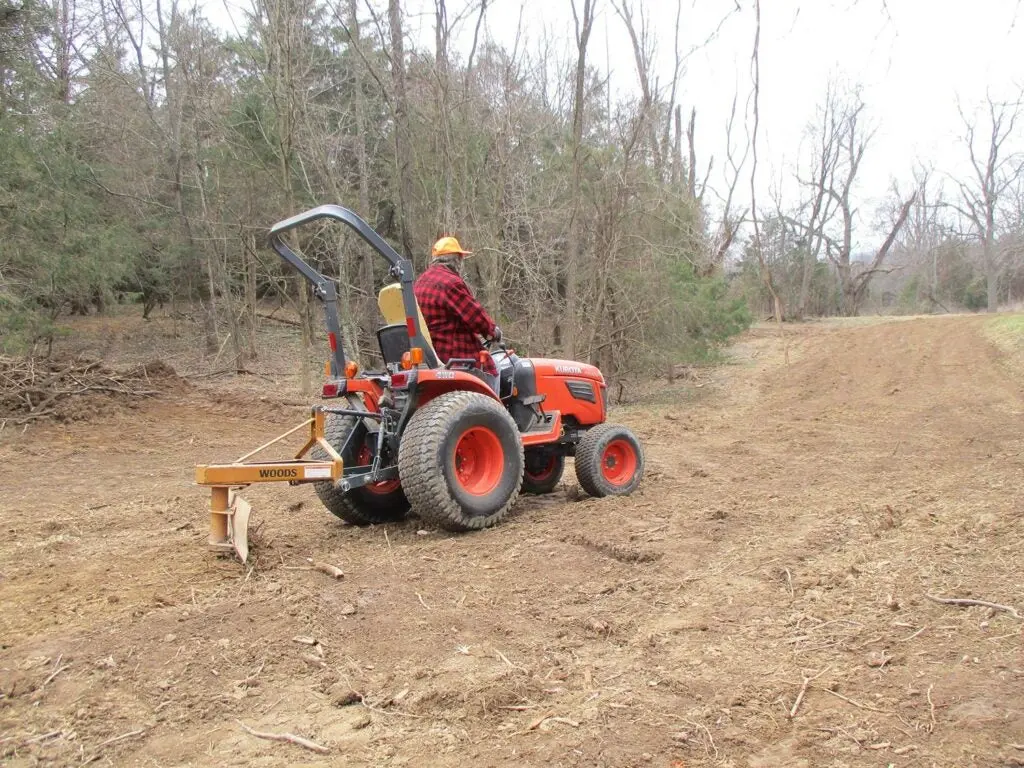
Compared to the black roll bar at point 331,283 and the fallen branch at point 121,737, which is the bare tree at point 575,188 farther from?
the fallen branch at point 121,737

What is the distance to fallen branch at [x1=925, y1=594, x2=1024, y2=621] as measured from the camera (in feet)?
11.1

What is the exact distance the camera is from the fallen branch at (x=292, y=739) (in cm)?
265

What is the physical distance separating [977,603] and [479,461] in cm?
320

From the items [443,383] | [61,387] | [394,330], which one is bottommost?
[61,387]

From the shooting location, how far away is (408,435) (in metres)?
5.13

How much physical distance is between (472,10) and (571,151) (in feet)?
9.91

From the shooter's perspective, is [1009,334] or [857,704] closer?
[857,704]

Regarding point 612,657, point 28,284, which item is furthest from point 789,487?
point 28,284

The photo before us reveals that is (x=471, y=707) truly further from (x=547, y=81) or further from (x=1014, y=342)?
(x=1014, y=342)

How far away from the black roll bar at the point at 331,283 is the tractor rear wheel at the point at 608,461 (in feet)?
5.83

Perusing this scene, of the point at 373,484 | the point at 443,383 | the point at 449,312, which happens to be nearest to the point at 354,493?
the point at 373,484

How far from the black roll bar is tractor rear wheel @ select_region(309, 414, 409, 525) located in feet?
1.43

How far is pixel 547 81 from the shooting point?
15773mm

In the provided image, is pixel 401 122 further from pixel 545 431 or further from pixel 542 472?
pixel 545 431
